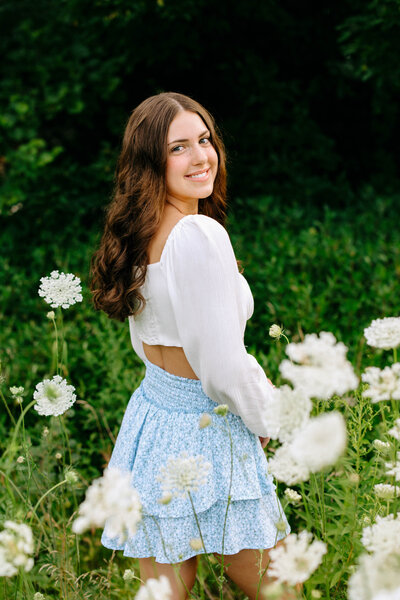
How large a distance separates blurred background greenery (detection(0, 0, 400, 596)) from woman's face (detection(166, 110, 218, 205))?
1.58 metres

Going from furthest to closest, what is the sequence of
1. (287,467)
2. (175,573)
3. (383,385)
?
1. (175,573)
2. (287,467)
3. (383,385)

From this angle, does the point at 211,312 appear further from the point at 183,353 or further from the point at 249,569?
the point at 249,569

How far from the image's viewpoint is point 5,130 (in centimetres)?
538

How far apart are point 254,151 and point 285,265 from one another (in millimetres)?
2385

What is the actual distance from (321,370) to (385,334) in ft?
1.07

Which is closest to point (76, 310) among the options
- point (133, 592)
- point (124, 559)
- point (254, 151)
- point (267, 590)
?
point (124, 559)

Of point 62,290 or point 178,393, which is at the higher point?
point 62,290

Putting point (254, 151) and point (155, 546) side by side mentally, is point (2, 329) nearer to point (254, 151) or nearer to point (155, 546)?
point (155, 546)

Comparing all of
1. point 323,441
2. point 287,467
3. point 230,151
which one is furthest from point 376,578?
point 230,151

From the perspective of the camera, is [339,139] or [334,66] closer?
[334,66]

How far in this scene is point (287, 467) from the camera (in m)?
1.10

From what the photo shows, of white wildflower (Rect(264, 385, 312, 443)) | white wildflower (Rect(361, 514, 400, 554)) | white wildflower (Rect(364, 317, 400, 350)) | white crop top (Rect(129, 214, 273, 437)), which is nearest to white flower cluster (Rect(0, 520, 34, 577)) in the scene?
white wildflower (Rect(264, 385, 312, 443))

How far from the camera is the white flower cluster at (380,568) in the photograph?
0.71m

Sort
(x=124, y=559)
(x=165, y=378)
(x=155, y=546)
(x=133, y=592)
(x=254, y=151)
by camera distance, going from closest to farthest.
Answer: (x=155, y=546)
(x=165, y=378)
(x=133, y=592)
(x=124, y=559)
(x=254, y=151)
